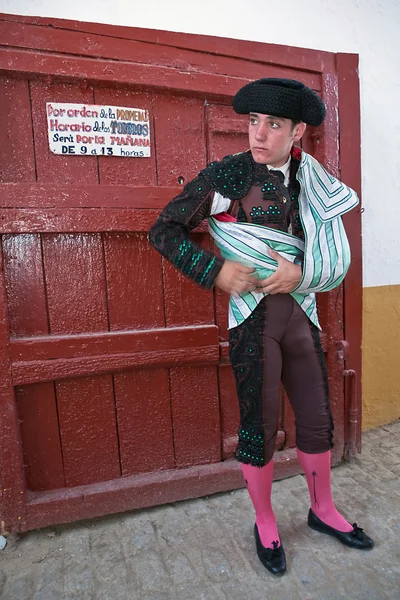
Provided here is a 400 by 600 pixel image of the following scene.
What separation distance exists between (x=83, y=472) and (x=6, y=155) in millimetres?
1441

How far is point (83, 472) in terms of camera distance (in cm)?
185

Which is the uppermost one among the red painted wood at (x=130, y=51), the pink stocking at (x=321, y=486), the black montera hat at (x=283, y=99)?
the red painted wood at (x=130, y=51)

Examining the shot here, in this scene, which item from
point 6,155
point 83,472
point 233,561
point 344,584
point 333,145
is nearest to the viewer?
point 344,584

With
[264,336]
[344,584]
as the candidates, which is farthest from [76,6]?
[344,584]

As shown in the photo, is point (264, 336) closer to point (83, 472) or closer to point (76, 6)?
point (83, 472)

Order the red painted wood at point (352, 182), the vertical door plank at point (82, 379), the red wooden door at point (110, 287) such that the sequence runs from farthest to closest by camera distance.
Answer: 1. the red painted wood at point (352, 182)
2. the vertical door plank at point (82, 379)
3. the red wooden door at point (110, 287)

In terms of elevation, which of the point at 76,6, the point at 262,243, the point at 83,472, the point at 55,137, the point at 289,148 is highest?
the point at 76,6

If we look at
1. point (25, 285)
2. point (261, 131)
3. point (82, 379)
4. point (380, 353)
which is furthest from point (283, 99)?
point (380, 353)

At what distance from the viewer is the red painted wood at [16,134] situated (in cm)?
161

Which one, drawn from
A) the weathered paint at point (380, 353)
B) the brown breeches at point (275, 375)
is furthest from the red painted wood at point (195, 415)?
the weathered paint at point (380, 353)

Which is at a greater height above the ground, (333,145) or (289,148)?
(333,145)

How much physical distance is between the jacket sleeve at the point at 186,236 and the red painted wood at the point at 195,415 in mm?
717

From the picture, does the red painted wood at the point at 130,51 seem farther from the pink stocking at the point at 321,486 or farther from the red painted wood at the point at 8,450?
the pink stocking at the point at 321,486

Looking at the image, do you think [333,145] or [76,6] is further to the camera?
[333,145]
